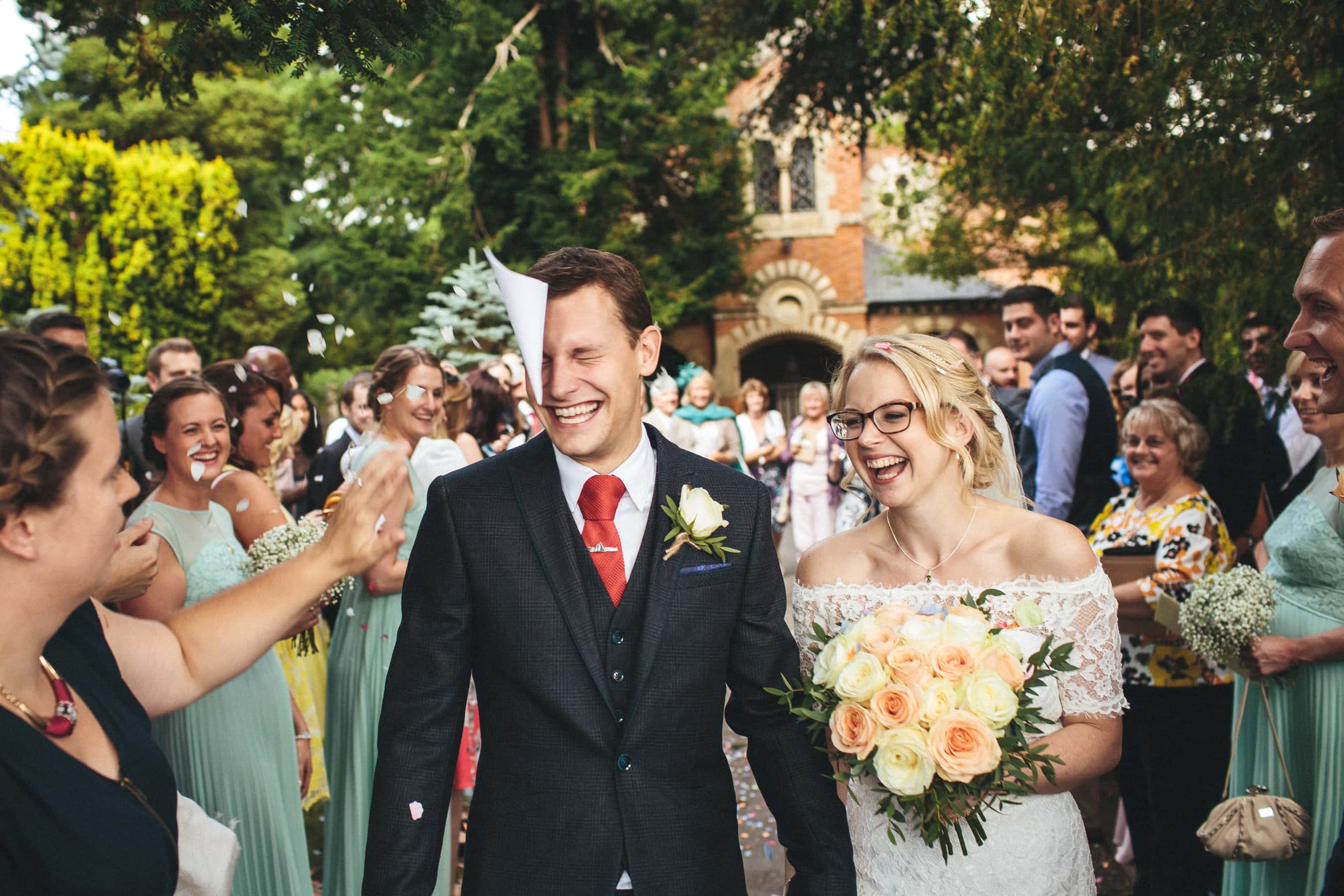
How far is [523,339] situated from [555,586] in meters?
0.56

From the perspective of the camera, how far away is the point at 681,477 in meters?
2.47

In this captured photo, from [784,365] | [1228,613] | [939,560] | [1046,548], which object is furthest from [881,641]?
[784,365]

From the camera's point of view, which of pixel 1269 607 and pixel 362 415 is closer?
pixel 1269 607

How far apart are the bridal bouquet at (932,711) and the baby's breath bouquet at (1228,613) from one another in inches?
65.4

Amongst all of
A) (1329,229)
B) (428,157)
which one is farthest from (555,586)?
(428,157)

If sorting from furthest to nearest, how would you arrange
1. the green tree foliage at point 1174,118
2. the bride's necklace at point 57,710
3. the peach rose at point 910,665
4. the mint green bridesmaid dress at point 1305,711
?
1. the green tree foliage at point 1174,118
2. the mint green bridesmaid dress at point 1305,711
3. the peach rose at point 910,665
4. the bride's necklace at point 57,710

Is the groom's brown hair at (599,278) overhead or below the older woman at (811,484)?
overhead

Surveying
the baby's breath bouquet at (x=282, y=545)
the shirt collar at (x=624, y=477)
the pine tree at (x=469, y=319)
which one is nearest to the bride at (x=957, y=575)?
the shirt collar at (x=624, y=477)

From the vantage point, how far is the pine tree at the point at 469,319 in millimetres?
18625

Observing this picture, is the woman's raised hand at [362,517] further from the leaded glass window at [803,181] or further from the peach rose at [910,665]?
the leaded glass window at [803,181]

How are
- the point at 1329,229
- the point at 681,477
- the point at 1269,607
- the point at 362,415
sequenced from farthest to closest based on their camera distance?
the point at 362,415
the point at 1269,607
the point at 1329,229
the point at 681,477

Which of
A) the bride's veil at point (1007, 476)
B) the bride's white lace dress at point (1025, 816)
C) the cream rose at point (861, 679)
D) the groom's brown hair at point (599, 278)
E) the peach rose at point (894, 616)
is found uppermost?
the groom's brown hair at point (599, 278)

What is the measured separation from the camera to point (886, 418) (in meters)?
2.84

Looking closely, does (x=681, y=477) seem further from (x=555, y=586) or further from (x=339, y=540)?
(x=339, y=540)
